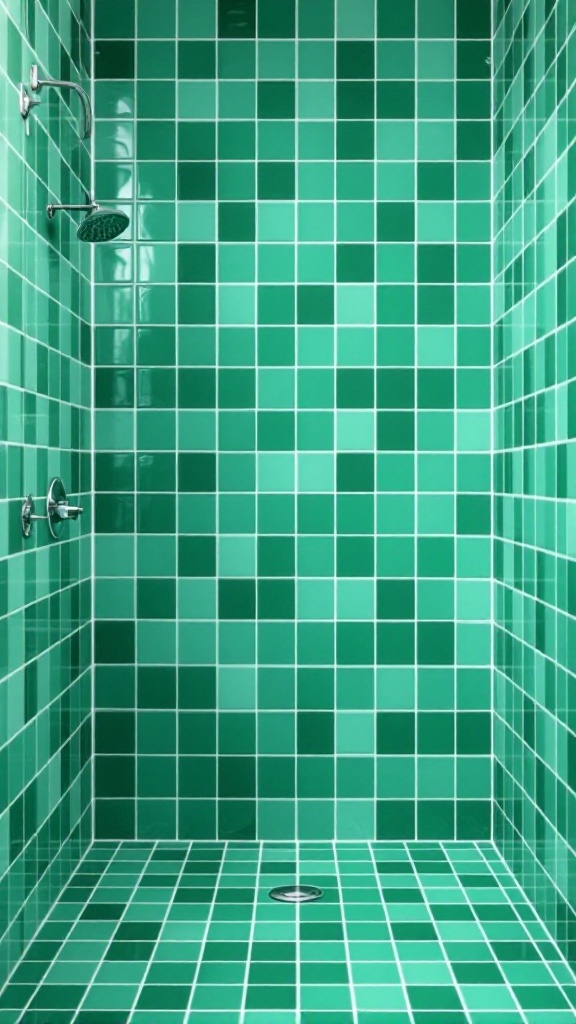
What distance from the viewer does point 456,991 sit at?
2.34 m

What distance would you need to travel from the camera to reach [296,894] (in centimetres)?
287

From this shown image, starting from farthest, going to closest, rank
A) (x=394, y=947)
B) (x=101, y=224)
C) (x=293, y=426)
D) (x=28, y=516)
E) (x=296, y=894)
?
(x=293, y=426)
(x=296, y=894)
(x=101, y=224)
(x=394, y=947)
(x=28, y=516)

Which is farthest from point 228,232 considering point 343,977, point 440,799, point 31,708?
point 343,977

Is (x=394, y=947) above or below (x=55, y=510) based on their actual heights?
below

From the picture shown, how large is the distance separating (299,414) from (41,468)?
0.93m

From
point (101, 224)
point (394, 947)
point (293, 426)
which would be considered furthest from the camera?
point (293, 426)

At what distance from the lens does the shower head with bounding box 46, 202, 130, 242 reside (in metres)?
2.62

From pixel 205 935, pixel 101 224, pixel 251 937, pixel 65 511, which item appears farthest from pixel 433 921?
pixel 101 224

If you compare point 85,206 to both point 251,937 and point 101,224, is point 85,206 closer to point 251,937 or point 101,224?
point 101,224

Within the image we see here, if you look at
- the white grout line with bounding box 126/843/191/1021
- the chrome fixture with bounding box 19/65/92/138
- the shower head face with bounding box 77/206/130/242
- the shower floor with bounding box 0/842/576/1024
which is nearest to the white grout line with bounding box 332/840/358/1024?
the shower floor with bounding box 0/842/576/1024

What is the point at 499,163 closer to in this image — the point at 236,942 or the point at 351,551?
the point at 351,551

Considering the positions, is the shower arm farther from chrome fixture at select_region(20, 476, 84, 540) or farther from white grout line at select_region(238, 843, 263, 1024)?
white grout line at select_region(238, 843, 263, 1024)

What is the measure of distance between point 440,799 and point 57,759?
1.17 meters

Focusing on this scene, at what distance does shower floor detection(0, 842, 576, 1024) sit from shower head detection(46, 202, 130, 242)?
1.66m
